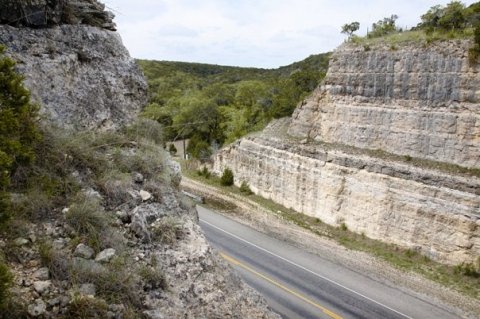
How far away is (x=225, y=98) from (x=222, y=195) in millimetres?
29717

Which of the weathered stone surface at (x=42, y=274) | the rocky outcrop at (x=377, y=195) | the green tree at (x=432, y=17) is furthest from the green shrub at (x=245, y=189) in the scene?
the weathered stone surface at (x=42, y=274)

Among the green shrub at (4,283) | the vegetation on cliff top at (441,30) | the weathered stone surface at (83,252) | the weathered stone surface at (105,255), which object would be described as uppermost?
the vegetation on cliff top at (441,30)

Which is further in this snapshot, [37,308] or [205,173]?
[205,173]

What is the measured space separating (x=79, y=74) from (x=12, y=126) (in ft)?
12.0

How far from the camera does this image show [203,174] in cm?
3519

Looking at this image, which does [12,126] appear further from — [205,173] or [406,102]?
[205,173]

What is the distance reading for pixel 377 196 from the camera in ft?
69.9

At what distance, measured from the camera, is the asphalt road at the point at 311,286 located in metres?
15.6

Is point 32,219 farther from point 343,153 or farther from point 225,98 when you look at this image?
point 225,98

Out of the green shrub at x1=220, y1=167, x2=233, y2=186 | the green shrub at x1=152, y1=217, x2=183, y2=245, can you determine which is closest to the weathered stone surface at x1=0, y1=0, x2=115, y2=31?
the green shrub at x1=152, y1=217, x2=183, y2=245

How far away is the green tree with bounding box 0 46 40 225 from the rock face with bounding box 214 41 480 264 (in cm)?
1732

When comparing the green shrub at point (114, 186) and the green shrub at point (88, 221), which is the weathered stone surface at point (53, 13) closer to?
the green shrub at point (114, 186)

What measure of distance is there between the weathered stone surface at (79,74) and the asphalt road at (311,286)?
9.87m

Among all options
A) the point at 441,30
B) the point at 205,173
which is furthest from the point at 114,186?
the point at 205,173
